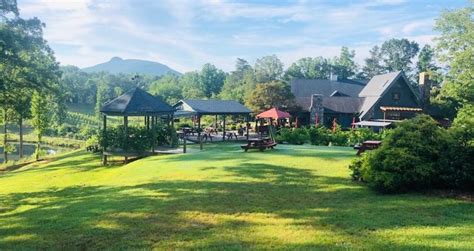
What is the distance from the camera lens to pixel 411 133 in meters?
10.3

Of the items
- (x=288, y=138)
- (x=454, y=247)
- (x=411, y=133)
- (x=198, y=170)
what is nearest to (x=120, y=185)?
(x=198, y=170)

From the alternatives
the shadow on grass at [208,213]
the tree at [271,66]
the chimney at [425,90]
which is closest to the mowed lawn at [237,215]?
the shadow on grass at [208,213]

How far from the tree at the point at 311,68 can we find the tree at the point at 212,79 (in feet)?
57.5

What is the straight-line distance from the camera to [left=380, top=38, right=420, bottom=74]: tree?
92812mm

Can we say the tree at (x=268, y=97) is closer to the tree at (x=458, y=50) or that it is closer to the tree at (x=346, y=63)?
the tree at (x=458, y=50)

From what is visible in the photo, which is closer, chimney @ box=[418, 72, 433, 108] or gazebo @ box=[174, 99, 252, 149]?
gazebo @ box=[174, 99, 252, 149]

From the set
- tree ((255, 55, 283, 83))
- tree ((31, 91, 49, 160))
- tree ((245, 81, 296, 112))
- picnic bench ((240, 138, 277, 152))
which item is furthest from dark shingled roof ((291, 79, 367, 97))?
tree ((255, 55, 283, 83))

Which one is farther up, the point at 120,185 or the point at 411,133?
the point at 411,133

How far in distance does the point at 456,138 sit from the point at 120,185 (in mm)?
9585

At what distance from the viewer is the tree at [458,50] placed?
3450 cm

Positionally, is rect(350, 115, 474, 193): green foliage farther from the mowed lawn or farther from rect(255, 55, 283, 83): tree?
rect(255, 55, 283, 83): tree

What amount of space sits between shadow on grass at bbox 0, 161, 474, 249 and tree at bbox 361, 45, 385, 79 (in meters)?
89.2

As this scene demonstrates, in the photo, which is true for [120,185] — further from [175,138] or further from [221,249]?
[175,138]

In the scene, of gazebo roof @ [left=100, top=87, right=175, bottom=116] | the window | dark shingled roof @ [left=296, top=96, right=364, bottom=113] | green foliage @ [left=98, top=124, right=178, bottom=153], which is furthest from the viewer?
the window
